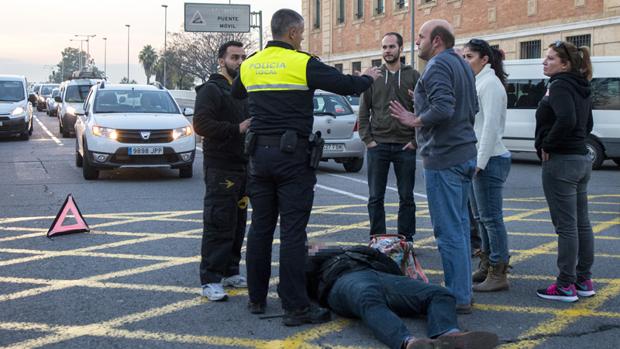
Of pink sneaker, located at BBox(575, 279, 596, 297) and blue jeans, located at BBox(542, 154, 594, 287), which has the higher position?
blue jeans, located at BBox(542, 154, 594, 287)

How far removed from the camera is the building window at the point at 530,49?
27.0 meters

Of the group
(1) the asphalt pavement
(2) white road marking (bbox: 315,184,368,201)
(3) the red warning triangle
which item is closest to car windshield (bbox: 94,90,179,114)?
(1) the asphalt pavement

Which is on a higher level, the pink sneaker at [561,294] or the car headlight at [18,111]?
the car headlight at [18,111]

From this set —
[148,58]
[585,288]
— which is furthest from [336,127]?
[148,58]

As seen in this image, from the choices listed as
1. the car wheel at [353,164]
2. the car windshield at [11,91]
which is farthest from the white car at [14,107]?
the car wheel at [353,164]

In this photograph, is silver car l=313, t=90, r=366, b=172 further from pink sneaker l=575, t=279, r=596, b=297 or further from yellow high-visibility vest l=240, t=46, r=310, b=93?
yellow high-visibility vest l=240, t=46, r=310, b=93

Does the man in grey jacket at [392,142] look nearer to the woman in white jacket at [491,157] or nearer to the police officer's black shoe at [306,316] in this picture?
the woman in white jacket at [491,157]

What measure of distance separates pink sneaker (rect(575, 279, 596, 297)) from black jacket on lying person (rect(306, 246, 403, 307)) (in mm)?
1343

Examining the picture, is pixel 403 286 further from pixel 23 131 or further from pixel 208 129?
pixel 23 131

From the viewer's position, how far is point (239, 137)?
5.37 meters

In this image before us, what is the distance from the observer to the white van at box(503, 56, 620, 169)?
49.4 feet

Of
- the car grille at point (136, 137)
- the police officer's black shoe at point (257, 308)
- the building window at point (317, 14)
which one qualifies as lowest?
the police officer's black shoe at point (257, 308)

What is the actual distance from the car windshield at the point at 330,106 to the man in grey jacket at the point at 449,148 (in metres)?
9.00

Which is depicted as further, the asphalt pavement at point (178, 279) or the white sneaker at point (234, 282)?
the white sneaker at point (234, 282)
